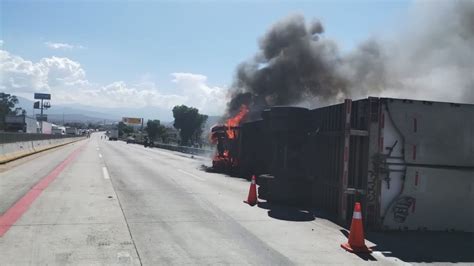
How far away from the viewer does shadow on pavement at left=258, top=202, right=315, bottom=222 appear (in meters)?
9.31

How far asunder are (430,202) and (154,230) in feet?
16.7

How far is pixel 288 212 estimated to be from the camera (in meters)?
10.0

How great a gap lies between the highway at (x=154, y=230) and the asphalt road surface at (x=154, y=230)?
14 mm

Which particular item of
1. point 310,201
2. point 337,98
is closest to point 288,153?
point 310,201

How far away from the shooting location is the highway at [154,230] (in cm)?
605

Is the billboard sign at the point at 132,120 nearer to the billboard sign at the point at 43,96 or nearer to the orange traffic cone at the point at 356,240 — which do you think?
the billboard sign at the point at 43,96

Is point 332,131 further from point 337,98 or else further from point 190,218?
point 337,98

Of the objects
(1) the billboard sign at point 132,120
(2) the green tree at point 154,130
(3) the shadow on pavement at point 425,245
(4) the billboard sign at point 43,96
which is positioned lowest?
(3) the shadow on pavement at point 425,245

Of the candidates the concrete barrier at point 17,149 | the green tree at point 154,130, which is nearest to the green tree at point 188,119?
the green tree at point 154,130

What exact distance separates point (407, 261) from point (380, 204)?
7.11 feet

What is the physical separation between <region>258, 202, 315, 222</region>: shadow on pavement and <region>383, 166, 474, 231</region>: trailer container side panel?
5.57 ft

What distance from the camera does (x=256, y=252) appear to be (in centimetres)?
643

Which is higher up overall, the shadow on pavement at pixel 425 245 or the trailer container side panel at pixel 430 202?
the trailer container side panel at pixel 430 202

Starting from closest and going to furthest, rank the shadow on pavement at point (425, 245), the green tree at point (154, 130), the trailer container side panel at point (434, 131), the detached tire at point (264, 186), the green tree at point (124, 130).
→ 1. the shadow on pavement at point (425, 245)
2. the trailer container side panel at point (434, 131)
3. the detached tire at point (264, 186)
4. the green tree at point (154, 130)
5. the green tree at point (124, 130)
